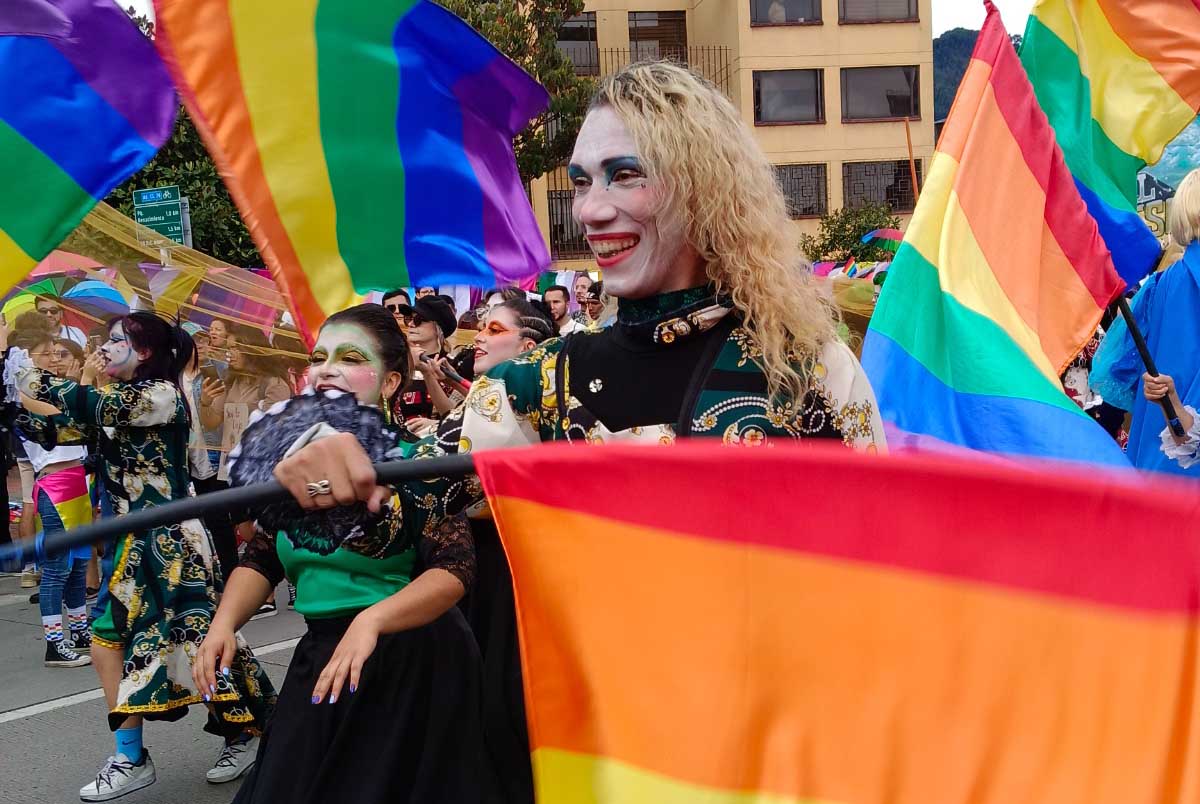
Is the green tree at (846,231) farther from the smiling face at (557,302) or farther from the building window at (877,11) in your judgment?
the smiling face at (557,302)

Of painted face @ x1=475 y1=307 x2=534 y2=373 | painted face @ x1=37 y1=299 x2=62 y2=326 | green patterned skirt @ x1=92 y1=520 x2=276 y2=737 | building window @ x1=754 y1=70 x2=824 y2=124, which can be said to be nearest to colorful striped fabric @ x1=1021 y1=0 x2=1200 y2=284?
painted face @ x1=475 y1=307 x2=534 y2=373

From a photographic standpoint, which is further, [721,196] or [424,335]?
[424,335]

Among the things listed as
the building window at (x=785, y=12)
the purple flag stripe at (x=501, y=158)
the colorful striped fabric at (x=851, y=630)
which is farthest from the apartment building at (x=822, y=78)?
the colorful striped fabric at (x=851, y=630)

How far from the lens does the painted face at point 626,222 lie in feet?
7.55

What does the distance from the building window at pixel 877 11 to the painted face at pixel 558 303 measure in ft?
94.7

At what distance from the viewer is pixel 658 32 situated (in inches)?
1480

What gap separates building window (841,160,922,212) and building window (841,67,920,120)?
137 centimetres

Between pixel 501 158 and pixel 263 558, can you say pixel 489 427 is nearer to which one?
pixel 263 558

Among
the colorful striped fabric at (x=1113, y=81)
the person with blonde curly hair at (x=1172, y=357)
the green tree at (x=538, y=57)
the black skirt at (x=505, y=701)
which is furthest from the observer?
the green tree at (x=538, y=57)

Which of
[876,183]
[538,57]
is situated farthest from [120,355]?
[876,183]

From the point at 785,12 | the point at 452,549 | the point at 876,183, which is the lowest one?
the point at 452,549

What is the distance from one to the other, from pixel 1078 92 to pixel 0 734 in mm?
5225

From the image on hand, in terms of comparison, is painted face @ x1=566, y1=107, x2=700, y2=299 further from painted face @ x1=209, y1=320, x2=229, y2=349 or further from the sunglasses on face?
painted face @ x1=209, y1=320, x2=229, y2=349

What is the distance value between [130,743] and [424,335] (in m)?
2.09
